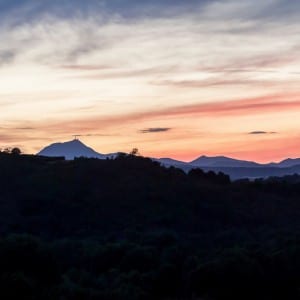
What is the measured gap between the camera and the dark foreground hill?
28.0 m

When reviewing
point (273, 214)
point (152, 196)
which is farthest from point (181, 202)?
point (273, 214)

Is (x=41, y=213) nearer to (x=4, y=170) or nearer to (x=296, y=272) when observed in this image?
(x=4, y=170)

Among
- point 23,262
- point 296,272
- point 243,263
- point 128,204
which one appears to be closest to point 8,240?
point 23,262

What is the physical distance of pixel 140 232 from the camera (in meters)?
47.8

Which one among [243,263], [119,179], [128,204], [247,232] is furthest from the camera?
[119,179]

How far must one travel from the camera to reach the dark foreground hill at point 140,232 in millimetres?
27953

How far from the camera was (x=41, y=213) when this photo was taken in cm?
5619

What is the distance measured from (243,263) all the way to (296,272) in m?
2.57

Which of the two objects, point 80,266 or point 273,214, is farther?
point 273,214

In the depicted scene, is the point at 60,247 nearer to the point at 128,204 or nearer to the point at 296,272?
the point at 296,272

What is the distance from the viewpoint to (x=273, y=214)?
2457 inches

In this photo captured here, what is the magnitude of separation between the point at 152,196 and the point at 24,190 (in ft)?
32.1

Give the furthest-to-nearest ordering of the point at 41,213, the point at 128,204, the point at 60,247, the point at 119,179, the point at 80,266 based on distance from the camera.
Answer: the point at 119,179
the point at 128,204
the point at 41,213
the point at 60,247
the point at 80,266

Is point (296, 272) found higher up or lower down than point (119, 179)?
lower down
